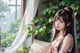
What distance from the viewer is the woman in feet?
5.62

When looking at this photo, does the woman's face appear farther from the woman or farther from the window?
the window

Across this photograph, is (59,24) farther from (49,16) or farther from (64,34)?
(49,16)

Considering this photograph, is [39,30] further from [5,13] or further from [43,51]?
[5,13]

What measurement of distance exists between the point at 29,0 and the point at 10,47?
841mm

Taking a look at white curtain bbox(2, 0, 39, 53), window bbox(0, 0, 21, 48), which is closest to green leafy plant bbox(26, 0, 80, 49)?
white curtain bbox(2, 0, 39, 53)

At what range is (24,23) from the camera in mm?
3061

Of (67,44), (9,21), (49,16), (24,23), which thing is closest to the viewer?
(67,44)

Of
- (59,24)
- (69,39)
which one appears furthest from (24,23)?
(69,39)

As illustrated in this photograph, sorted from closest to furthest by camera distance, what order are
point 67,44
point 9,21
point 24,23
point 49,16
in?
1. point 67,44
2. point 49,16
3. point 24,23
4. point 9,21

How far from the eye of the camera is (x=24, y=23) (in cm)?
306

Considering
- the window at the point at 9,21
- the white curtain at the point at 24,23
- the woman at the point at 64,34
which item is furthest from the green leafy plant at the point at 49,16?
the woman at the point at 64,34

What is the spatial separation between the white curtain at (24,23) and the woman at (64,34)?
117 centimetres

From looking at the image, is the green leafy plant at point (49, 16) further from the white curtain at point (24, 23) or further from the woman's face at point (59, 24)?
the woman's face at point (59, 24)

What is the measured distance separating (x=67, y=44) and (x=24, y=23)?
1461mm
